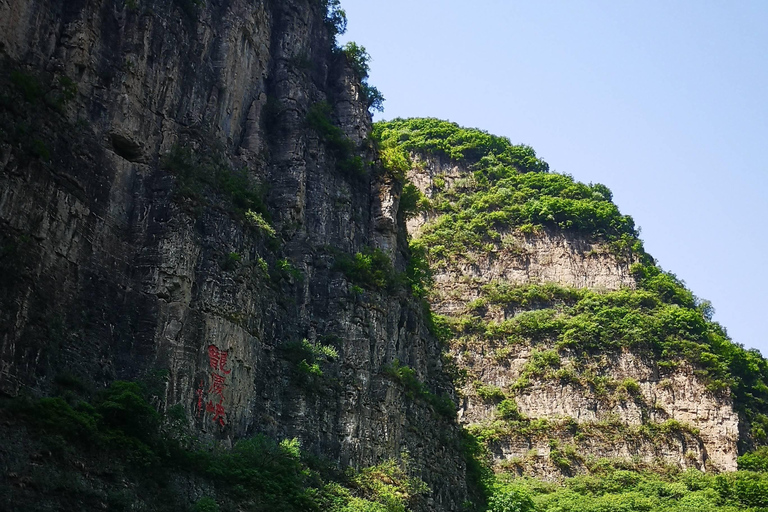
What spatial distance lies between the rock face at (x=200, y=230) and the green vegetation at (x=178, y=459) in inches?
34.9

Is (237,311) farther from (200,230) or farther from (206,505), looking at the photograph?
(206,505)

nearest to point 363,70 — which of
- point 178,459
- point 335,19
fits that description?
point 335,19

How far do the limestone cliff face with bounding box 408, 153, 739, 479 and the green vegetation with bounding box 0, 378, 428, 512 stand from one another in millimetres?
24468

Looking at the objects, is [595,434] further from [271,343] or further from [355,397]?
[271,343]

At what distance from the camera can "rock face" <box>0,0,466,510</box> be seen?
24.7 meters

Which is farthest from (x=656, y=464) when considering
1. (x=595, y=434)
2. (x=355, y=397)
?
(x=355, y=397)

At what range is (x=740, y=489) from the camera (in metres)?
49.5

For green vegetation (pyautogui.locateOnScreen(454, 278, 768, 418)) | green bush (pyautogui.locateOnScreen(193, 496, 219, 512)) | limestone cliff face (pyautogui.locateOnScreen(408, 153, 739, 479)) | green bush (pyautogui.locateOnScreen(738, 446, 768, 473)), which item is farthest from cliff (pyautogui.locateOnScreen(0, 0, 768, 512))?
green bush (pyautogui.locateOnScreen(738, 446, 768, 473))

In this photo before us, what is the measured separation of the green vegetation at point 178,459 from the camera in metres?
21.7

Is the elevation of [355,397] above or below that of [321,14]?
below

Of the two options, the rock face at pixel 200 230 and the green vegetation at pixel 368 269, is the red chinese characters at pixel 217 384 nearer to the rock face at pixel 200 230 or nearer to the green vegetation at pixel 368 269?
the rock face at pixel 200 230

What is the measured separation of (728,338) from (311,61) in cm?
3675

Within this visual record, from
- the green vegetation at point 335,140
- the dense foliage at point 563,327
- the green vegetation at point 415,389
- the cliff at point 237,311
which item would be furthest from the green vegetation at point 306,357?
the dense foliage at point 563,327

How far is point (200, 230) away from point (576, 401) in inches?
1348
